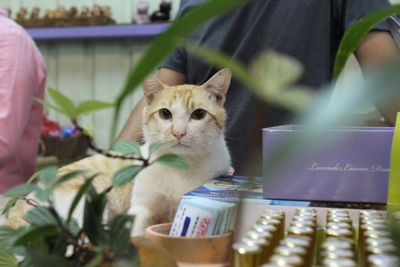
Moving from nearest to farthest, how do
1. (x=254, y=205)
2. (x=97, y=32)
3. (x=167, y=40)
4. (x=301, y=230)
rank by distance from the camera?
(x=167, y=40) < (x=301, y=230) < (x=254, y=205) < (x=97, y=32)

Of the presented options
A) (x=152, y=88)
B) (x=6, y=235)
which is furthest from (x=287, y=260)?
(x=152, y=88)

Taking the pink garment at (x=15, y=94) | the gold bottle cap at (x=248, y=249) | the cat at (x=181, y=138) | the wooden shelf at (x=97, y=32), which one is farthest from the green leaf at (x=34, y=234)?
the wooden shelf at (x=97, y=32)

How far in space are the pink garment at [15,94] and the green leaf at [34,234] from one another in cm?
104

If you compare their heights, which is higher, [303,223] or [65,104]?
[65,104]

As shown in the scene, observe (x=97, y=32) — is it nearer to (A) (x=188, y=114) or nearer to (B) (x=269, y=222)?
(A) (x=188, y=114)

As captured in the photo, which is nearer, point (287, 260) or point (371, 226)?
point (287, 260)

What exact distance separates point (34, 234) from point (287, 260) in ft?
0.53

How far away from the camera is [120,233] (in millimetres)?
312

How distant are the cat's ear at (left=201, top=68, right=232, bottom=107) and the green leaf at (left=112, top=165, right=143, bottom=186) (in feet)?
1.37

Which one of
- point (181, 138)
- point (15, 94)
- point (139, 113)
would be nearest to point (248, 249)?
point (181, 138)

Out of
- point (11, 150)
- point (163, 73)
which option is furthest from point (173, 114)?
point (11, 150)

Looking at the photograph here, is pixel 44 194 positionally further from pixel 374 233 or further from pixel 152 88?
pixel 152 88

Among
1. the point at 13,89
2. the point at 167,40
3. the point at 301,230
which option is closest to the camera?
the point at 167,40

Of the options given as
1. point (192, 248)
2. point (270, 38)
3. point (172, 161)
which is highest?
point (270, 38)
